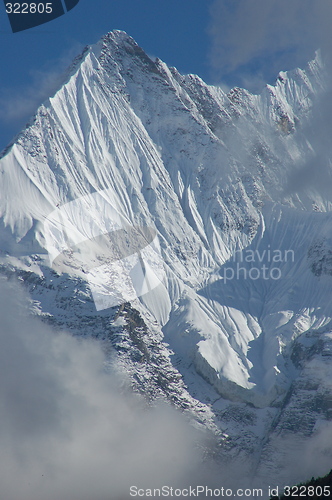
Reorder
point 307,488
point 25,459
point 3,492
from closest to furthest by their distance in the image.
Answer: point 307,488 < point 3,492 < point 25,459

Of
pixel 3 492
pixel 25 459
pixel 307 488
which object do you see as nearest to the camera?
pixel 307 488

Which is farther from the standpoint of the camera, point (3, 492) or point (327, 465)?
point (327, 465)

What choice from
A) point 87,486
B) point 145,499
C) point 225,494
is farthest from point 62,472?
point 225,494

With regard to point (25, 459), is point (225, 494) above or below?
below

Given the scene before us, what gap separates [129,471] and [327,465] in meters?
45.2

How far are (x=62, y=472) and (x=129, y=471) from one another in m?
15.2

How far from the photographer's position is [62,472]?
643 ft

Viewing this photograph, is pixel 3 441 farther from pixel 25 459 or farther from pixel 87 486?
pixel 87 486

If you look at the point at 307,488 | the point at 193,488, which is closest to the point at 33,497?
the point at 193,488

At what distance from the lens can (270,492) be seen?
19362 centimetres

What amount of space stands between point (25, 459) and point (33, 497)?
40.2 ft

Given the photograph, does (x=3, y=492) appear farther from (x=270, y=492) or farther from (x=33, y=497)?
(x=270, y=492)

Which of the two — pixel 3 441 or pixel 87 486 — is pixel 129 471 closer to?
pixel 87 486

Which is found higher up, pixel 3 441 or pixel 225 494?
pixel 3 441
